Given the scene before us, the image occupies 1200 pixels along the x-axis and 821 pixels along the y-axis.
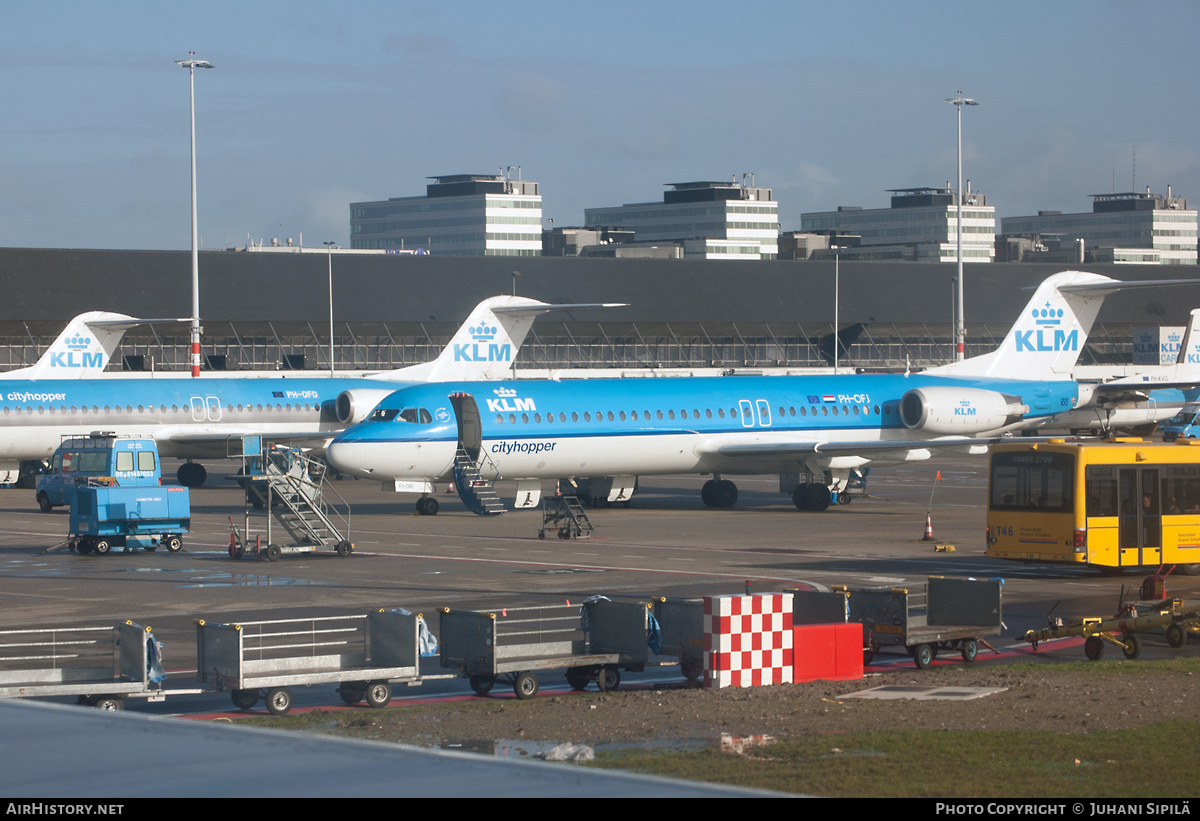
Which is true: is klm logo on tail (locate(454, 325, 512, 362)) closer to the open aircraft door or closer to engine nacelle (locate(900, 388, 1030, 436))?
the open aircraft door

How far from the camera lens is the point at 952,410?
4316cm

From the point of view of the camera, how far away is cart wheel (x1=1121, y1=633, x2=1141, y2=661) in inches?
714

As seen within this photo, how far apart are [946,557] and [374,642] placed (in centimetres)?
1631

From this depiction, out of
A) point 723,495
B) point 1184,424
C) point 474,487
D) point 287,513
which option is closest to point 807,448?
point 723,495

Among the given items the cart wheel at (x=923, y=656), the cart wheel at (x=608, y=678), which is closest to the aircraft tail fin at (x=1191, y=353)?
the cart wheel at (x=923, y=656)

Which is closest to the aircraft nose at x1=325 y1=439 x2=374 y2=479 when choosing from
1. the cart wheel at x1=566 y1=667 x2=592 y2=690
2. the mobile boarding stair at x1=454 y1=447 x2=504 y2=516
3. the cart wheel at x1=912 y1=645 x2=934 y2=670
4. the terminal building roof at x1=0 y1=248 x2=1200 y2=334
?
the mobile boarding stair at x1=454 y1=447 x2=504 y2=516

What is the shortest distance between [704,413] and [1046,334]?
41.4ft

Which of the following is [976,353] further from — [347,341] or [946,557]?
[946,557]

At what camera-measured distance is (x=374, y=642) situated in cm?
1605

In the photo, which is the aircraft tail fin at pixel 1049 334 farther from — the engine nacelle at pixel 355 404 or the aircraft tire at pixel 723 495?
the engine nacelle at pixel 355 404

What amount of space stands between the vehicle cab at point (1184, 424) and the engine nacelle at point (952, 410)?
2210 cm

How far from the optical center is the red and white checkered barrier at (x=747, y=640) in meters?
15.9
